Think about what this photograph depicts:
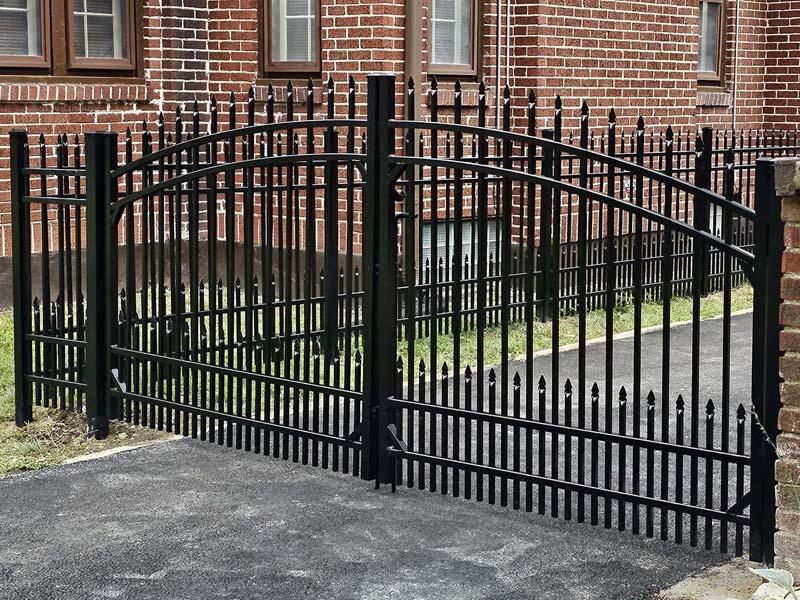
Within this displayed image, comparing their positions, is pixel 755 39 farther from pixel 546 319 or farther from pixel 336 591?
pixel 336 591

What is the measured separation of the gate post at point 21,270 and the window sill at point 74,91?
3730mm

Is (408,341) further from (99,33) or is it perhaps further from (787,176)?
(99,33)

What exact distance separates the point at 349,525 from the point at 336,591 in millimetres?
786

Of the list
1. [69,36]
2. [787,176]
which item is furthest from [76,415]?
[69,36]

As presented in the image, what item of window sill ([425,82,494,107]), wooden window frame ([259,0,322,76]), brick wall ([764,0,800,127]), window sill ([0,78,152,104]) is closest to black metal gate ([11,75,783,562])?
window sill ([425,82,494,107])

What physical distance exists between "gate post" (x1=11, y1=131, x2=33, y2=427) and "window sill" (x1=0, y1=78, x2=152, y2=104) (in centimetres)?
373

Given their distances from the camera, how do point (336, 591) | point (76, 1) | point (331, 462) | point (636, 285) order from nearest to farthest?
point (336, 591) → point (636, 285) → point (331, 462) → point (76, 1)

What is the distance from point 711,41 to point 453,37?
19.1 feet

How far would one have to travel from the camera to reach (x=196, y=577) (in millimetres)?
4988

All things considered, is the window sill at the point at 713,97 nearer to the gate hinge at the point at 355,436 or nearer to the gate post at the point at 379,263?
the gate post at the point at 379,263

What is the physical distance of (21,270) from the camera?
7.38 metres

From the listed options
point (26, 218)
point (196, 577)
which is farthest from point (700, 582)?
point (26, 218)

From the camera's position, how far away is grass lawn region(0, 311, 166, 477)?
6.71 m

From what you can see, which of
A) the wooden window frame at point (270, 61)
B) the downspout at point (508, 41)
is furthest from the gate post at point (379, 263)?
the downspout at point (508, 41)
